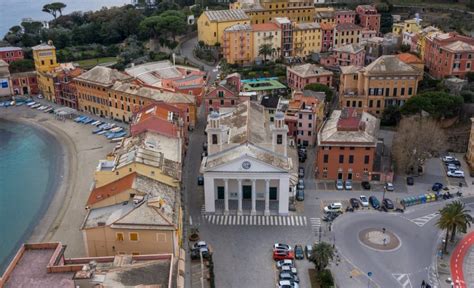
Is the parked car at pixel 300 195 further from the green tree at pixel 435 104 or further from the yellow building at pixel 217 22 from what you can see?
the yellow building at pixel 217 22

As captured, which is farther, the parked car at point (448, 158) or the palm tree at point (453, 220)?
the parked car at point (448, 158)

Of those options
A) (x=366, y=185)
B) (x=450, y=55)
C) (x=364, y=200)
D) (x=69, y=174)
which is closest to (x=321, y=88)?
(x=450, y=55)

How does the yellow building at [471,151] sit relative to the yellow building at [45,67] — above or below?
below

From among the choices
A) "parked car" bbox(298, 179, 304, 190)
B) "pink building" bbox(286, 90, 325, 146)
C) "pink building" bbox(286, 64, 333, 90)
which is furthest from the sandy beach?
"pink building" bbox(286, 64, 333, 90)

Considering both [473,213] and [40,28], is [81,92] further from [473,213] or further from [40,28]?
[473,213]

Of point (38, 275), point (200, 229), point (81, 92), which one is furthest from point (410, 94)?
point (38, 275)

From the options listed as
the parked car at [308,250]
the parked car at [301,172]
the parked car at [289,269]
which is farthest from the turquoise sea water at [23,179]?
the parked car at [301,172]
